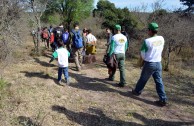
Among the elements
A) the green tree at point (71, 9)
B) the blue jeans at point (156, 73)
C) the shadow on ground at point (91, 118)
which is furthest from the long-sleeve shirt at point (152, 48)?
the green tree at point (71, 9)

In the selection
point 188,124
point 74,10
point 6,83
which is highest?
point 74,10

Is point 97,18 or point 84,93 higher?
point 97,18

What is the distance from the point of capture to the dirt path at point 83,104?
6168 millimetres

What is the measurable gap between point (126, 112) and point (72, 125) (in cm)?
130

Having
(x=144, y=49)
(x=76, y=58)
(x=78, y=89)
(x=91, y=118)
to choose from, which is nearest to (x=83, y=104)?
(x=91, y=118)

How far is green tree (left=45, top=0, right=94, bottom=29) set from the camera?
28.7 m

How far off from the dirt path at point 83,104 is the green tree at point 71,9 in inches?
784

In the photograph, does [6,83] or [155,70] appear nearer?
[155,70]

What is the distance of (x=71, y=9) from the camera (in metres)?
29.2

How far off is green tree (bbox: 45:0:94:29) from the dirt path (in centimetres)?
1992

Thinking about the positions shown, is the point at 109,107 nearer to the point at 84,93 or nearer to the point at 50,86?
the point at 84,93

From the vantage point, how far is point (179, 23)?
14.4 metres

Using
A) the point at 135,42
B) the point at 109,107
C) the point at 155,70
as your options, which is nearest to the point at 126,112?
the point at 109,107

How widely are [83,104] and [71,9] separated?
75.8 feet
